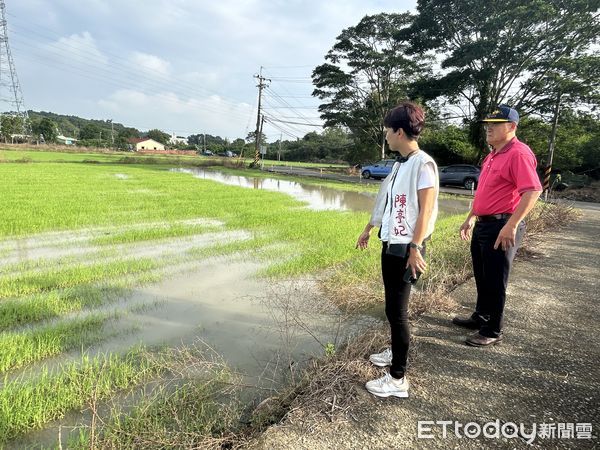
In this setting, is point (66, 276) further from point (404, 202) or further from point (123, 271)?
point (404, 202)

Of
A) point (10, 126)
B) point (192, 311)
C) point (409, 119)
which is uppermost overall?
point (10, 126)

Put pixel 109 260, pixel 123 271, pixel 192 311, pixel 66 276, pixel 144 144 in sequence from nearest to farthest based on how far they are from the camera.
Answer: pixel 192 311, pixel 66 276, pixel 123 271, pixel 109 260, pixel 144 144

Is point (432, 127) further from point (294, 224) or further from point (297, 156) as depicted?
point (297, 156)

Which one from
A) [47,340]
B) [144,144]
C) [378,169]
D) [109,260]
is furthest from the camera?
[144,144]

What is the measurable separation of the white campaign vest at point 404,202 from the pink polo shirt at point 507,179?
829 mm

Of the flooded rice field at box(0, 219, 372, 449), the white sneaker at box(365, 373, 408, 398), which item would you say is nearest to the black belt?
the white sneaker at box(365, 373, 408, 398)

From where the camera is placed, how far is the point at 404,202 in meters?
1.85

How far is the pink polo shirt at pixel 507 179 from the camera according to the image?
2.27 meters

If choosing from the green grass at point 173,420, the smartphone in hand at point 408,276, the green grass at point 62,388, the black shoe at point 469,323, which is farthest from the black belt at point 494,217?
the green grass at point 62,388

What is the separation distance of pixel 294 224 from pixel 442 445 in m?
6.49

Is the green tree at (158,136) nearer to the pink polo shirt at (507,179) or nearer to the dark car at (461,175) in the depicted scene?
the dark car at (461,175)

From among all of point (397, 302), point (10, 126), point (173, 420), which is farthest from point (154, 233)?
point (10, 126)

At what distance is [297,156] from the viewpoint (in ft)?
193

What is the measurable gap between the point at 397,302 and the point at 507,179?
1.27 metres
